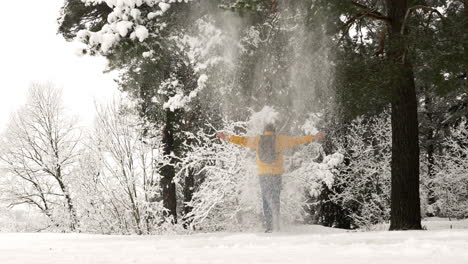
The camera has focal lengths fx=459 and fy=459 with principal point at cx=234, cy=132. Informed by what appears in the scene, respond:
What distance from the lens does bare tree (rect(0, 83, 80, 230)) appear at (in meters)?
24.5

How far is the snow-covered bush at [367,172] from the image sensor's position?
19.9 m

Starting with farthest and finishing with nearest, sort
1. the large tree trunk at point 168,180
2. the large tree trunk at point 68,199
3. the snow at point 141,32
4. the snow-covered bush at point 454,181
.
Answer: the large tree trunk at point 68,199
the snow-covered bush at point 454,181
the large tree trunk at point 168,180
the snow at point 141,32

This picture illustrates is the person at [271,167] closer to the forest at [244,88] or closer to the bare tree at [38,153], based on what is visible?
the forest at [244,88]

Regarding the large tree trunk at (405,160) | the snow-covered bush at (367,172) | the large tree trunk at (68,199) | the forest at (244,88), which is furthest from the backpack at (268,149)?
the large tree trunk at (68,199)

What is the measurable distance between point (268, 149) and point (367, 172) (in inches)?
537

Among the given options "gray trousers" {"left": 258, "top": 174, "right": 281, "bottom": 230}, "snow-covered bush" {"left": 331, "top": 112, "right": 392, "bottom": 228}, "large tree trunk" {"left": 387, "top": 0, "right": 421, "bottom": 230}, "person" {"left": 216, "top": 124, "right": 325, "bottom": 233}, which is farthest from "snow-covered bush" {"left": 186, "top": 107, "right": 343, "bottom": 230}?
"snow-covered bush" {"left": 331, "top": 112, "right": 392, "bottom": 228}

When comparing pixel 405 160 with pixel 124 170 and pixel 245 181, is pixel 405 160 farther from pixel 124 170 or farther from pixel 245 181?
pixel 124 170

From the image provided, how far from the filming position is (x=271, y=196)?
797cm

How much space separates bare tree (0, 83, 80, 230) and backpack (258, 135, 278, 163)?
61.1 ft

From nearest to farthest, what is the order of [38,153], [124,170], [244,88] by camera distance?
1. [124,170]
2. [244,88]
3. [38,153]

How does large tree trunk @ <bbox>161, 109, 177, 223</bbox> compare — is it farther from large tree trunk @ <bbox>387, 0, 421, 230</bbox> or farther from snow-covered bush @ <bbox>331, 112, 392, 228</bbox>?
large tree trunk @ <bbox>387, 0, 421, 230</bbox>

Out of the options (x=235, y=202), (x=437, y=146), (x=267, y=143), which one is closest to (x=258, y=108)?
(x=235, y=202)

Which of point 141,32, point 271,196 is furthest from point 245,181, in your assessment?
point 141,32

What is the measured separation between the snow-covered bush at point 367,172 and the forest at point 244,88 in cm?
412
